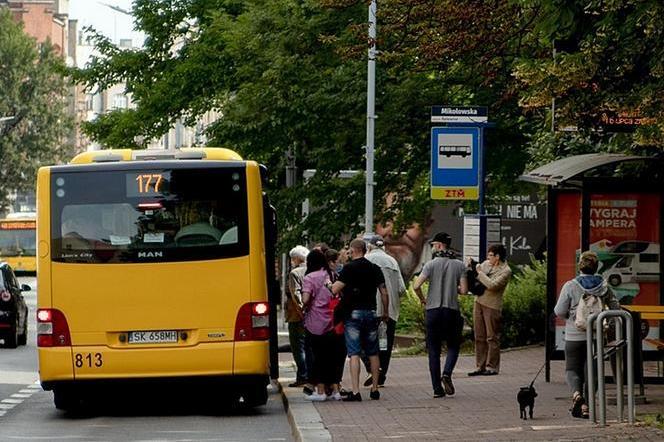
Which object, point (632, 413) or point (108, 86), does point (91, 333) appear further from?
point (108, 86)

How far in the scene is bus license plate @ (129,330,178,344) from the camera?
693 inches

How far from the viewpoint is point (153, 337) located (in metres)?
17.6

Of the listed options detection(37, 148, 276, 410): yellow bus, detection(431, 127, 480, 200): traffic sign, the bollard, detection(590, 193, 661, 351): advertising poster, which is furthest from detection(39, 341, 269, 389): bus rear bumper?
detection(431, 127, 480, 200): traffic sign

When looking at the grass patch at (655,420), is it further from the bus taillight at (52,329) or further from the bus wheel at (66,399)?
the bus wheel at (66,399)

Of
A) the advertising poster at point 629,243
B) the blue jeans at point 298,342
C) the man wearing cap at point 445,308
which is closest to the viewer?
the advertising poster at point 629,243

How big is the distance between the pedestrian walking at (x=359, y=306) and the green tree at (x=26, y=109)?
9287cm

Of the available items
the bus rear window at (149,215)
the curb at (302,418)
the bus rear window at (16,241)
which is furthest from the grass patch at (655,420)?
→ the bus rear window at (16,241)

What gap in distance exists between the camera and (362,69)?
30953 mm

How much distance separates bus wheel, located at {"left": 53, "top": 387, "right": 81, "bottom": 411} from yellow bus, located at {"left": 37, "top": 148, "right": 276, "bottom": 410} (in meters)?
0.14

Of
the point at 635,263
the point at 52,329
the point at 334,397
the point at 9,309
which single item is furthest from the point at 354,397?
the point at 9,309

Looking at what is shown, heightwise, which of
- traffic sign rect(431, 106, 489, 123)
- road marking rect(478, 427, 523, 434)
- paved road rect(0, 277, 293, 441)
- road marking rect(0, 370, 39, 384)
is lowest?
road marking rect(0, 370, 39, 384)

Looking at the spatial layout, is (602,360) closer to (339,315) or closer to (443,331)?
(339,315)

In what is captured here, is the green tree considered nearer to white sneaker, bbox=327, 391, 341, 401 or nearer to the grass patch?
white sneaker, bbox=327, 391, 341, 401

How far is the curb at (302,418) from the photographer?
14.7 meters
